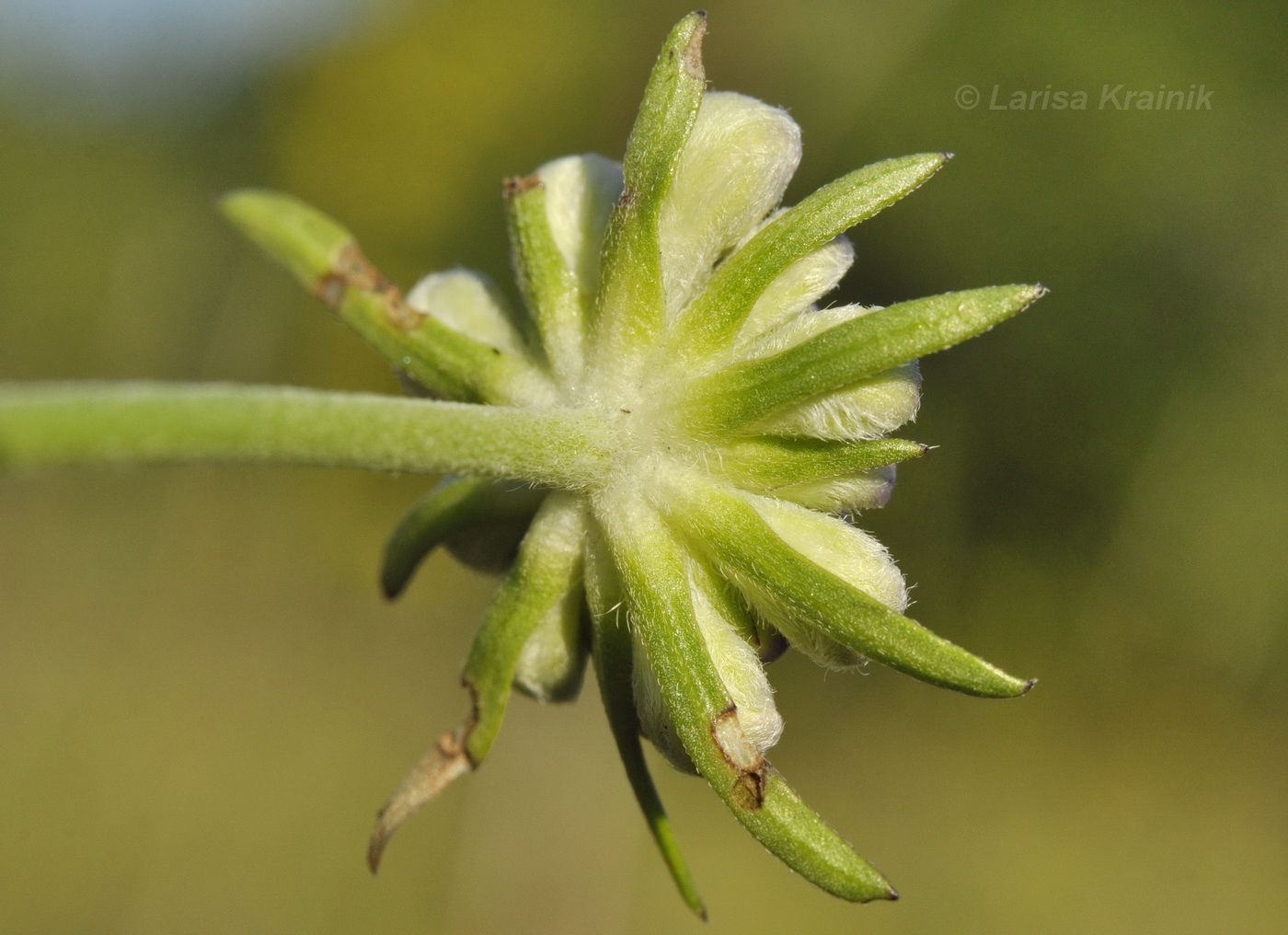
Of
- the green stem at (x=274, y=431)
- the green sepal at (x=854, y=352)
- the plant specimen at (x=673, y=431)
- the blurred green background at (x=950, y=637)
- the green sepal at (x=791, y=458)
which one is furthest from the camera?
the blurred green background at (x=950, y=637)

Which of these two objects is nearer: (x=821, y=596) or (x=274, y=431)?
(x=274, y=431)

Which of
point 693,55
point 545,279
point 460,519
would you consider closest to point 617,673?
point 460,519

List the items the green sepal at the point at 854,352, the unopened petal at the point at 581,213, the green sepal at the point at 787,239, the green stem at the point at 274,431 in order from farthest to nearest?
the unopened petal at the point at 581,213 → the green sepal at the point at 787,239 → the green sepal at the point at 854,352 → the green stem at the point at 274,431

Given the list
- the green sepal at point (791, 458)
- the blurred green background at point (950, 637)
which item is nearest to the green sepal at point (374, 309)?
the green sepal at point (791, 458)

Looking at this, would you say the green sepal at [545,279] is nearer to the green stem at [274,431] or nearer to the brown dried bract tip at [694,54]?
the green stem at [274,431]

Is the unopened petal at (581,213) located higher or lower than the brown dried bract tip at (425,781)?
higher

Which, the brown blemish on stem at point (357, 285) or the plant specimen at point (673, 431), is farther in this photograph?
the brown blemish on stem at point (357, 285)

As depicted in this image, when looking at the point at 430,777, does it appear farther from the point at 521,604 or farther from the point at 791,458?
the point at 791,458

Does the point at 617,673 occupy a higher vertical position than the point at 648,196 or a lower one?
lower
